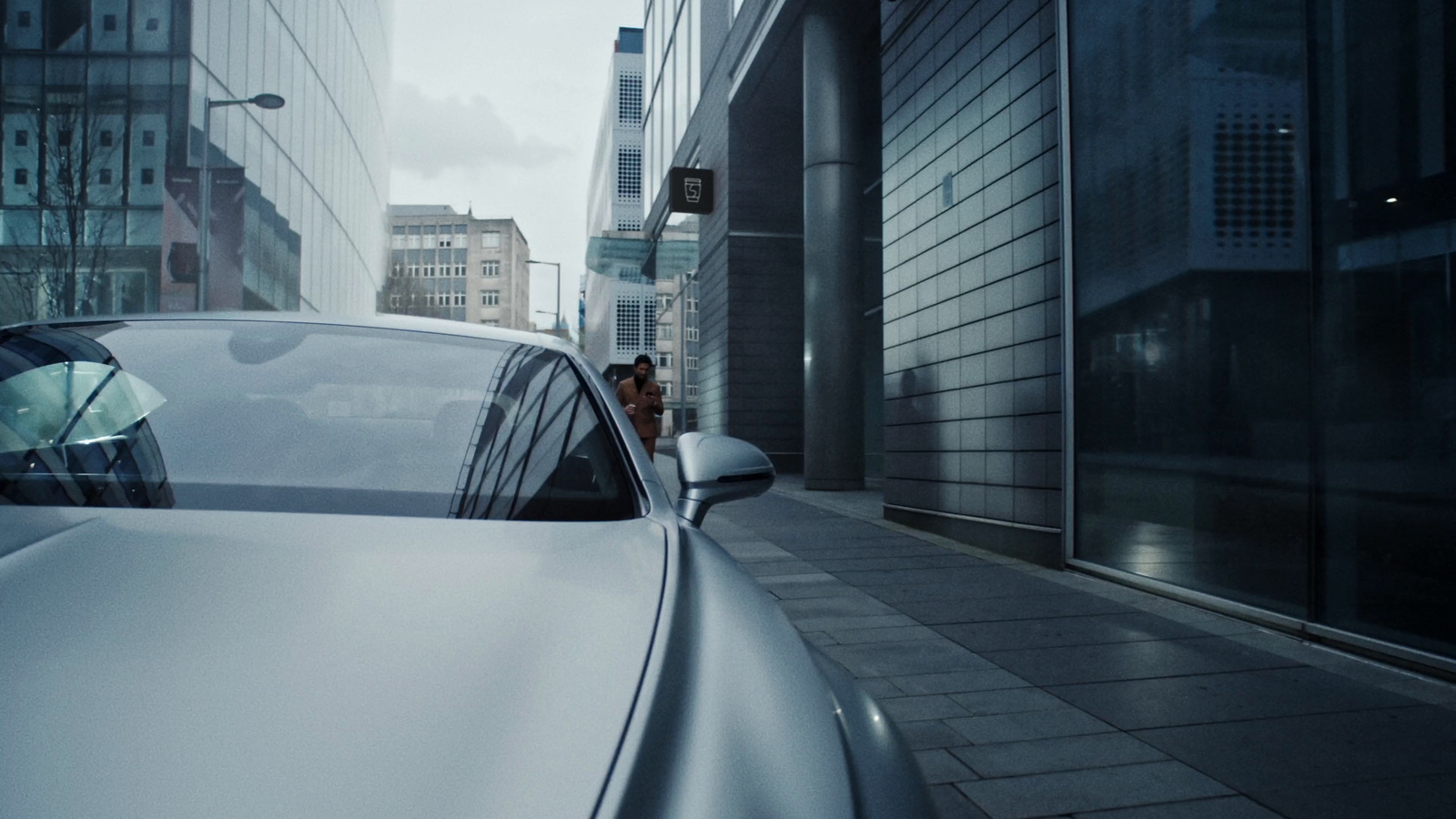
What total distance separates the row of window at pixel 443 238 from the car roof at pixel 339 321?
117 m

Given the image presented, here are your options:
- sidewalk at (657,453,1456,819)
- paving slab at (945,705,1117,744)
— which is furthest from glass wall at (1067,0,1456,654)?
paving slab at (945,705,1117,744)

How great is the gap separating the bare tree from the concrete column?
17991 millimetres

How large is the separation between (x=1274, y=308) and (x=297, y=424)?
466cm

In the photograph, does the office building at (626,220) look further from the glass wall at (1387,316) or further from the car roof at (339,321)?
the car roof at (339,321)

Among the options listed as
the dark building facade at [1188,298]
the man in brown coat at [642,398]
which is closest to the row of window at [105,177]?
the man in brown coat at [642,398]

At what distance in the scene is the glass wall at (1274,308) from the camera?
3.99 m

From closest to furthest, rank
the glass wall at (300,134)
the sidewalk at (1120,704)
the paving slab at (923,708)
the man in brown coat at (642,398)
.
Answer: the sidewalk at (1120,704) < the paving slab at (923,708) < the man in brown coat at (642,398) < the glass wall at (300,134)

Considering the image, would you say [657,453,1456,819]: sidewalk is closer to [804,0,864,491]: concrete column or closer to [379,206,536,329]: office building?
[804,0,864,491]: concrete column

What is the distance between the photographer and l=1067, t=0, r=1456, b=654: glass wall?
3.99 m

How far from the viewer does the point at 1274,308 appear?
4734mm

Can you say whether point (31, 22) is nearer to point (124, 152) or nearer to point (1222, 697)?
point (124, 152)

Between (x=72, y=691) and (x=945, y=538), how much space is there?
25.9 feet

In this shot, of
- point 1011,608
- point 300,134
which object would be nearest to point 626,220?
point 300,134

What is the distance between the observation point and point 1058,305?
6609 mm
